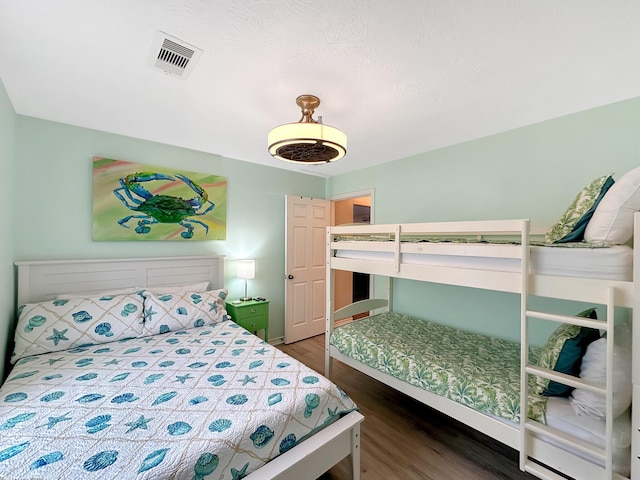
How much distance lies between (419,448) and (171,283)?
2.66 m

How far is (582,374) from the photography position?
1.34 m

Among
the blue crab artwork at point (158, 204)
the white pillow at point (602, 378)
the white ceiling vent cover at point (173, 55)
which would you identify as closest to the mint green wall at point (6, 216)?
the blue crab artwork at point (158, 204)

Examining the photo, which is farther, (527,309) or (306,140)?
(306,140)

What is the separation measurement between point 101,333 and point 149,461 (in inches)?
59.0

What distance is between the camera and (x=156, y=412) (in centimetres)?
131

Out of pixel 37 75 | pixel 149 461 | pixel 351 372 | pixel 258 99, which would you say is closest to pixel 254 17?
pixel 258 99

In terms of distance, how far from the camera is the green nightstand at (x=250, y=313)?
3002 mm

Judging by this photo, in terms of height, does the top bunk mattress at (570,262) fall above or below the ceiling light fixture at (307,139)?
below

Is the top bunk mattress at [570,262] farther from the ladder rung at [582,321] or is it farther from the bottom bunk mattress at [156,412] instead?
the bottom bunk mattress at [156,412]

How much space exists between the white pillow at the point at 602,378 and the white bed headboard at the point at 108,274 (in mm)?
3056

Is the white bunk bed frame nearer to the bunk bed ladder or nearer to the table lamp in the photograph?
the bunk bed ladder

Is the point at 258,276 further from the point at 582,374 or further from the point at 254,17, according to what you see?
the point at 582,374

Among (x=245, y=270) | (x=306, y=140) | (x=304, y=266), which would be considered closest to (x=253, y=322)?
(x=245, y=270)

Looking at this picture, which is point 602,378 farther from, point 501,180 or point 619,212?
point 501,180
